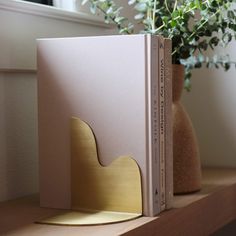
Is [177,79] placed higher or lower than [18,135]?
higher

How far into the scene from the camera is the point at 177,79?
1197 mm

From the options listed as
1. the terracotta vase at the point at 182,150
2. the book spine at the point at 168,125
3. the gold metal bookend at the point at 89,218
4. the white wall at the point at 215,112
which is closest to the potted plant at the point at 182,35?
the terracotta vase at the point at 182,150

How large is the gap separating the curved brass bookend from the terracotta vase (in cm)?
21

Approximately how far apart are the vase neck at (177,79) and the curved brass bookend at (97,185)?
10.0 inches

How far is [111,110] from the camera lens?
100cm

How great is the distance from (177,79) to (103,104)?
0.81ft

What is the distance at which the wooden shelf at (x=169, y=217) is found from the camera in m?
0.88

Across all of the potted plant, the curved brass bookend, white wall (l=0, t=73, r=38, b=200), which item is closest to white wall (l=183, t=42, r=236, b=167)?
the potted plant

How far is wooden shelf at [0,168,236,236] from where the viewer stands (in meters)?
0.88

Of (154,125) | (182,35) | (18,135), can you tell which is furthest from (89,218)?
(182,35)

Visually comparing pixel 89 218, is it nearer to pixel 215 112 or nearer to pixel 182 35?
pixel 182 35

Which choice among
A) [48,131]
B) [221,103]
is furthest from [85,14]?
[221,103]

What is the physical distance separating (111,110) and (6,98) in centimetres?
24

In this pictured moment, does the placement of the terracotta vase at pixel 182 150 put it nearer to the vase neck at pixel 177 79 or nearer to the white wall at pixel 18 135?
the vase neck at pixel 177 79
